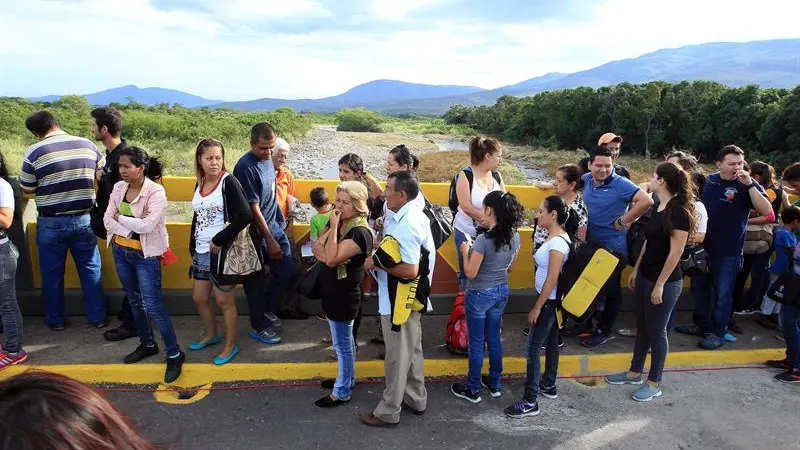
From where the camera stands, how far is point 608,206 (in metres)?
4.58

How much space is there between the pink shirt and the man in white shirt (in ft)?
5.22

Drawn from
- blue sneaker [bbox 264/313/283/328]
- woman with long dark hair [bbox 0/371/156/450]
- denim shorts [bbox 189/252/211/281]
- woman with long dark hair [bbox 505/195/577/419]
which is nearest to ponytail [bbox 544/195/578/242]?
woman with long dark hair [bbox 505/195/577/419]

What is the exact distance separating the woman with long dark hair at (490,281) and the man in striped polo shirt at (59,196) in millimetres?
3126

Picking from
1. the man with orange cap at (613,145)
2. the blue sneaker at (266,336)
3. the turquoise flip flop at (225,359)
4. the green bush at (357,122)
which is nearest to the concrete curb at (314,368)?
the turquoise flip flop at (225,359)

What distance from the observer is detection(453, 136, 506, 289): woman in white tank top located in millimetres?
4266

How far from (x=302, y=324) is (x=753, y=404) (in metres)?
3.75

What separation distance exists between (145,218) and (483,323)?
254 cm

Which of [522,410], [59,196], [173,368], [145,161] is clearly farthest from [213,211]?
[522,410]

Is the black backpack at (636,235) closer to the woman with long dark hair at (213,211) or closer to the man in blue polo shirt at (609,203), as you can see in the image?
the man in blue polo shirt at (609,203)

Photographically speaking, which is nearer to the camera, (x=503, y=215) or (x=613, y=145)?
(x=503, y=215)

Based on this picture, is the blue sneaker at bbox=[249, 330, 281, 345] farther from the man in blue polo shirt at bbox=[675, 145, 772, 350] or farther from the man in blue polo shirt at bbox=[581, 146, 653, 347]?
the man in blue polo shirt at bbox=[675, 145, 772, 350]

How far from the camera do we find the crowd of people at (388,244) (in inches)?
141

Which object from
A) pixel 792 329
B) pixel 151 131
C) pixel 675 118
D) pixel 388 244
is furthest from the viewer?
pixel 675 118

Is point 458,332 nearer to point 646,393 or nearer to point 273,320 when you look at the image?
point 646,393
